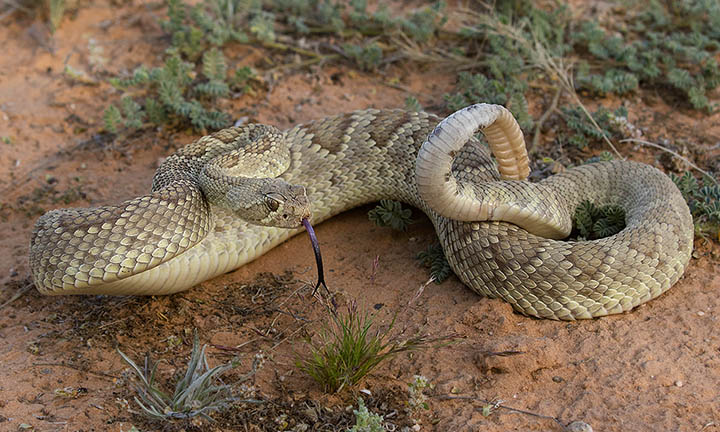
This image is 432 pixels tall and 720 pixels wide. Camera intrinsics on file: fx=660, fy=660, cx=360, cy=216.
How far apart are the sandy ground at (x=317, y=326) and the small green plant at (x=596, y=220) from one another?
62cm

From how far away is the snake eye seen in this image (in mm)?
4684

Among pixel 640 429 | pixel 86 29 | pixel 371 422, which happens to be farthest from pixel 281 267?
pixel 86 29

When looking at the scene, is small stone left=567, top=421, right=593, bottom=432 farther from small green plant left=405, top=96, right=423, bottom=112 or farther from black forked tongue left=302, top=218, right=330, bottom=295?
small green plant left=405, top=96, right=423, bottom=112

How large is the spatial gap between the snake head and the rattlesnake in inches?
0.4

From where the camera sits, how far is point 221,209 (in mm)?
5059

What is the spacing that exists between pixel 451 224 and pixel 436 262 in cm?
37

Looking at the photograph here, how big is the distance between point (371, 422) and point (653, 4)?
21.2ft

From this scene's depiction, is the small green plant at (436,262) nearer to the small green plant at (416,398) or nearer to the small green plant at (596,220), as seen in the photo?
Answer: the small green plant at (596,220)

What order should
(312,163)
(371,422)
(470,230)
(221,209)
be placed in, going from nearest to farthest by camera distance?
(371,422) < (470,230) < (221,209) < (312,163)

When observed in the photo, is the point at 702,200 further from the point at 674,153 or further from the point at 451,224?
the point at 451,224

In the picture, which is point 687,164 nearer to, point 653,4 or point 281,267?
point 653,4

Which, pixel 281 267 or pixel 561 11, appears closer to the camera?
pixel 281 267

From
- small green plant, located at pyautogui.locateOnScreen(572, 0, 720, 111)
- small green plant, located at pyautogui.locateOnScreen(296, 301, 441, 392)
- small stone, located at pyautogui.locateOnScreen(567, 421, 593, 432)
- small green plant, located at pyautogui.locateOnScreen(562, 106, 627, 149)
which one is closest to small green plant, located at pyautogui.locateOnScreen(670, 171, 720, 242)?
small green plant, located at pyautogui.locateOnScreen(562, 106, 627, 149)

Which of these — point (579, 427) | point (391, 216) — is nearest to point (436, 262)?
point (391, 216)
